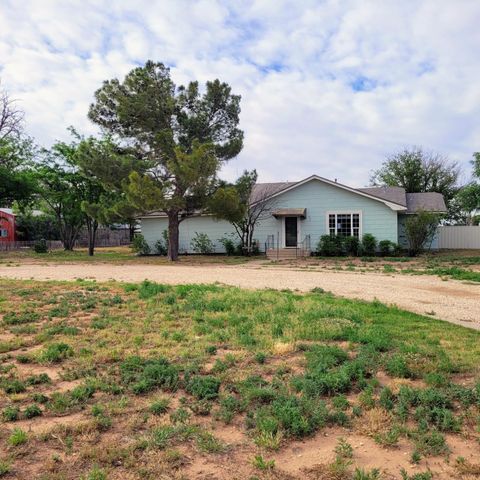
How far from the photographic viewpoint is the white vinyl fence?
2661cm

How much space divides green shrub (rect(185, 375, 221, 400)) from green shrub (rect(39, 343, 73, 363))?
1.67 metres

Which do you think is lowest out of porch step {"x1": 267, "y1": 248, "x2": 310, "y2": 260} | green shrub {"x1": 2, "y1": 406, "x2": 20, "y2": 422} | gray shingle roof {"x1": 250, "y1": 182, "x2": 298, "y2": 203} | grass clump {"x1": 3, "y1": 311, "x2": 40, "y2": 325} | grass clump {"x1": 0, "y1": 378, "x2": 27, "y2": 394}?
green shrub {"x1": 2, "y1": 406, "x2": 20, "y2": 422}

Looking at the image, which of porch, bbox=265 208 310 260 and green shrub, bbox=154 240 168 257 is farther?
green shrub, bbox=154 240 168 257

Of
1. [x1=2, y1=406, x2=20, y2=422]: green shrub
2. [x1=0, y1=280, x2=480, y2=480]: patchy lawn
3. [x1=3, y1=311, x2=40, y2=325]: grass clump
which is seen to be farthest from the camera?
[x1=3, y1=311, x2=40, y2=325]: grass clump

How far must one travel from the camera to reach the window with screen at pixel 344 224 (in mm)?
24188

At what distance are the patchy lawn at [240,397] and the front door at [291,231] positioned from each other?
18406mm

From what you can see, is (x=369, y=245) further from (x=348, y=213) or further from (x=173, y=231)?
(x=173, y=231)

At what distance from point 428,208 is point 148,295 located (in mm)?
21048

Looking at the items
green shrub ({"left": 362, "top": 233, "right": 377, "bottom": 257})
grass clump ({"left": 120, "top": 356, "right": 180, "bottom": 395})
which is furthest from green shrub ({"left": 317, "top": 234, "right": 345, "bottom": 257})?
grass clump ({"left": 120, "top": 356, "right": 180, "bottom": 395})

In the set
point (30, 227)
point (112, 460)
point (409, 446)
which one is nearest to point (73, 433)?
point (112, 460)

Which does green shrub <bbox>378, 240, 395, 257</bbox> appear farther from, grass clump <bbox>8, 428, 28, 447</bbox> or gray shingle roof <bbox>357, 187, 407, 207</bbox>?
grass clump <bbox>8, 428, 28, 447</bbox>

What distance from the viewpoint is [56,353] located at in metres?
4.93

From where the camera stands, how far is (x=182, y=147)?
71.3ft

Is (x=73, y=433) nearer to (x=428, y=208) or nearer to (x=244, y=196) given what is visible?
(x=244, y=196)
